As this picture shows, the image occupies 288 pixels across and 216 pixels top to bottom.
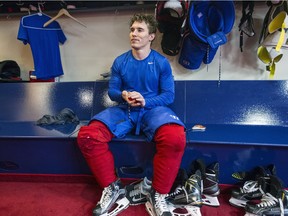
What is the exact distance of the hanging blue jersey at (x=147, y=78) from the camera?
4.49 ft

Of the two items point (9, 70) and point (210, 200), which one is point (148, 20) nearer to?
point (210, 200)

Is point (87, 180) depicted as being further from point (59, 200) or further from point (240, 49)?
point (240, 49)

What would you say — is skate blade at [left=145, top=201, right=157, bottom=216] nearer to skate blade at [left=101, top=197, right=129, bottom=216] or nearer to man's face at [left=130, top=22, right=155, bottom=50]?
skate blade at [left=101, top=197, right=129, bottom=216]

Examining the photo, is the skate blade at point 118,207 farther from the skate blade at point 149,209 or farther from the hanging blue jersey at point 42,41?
the hanging blue jersey at point 42,41

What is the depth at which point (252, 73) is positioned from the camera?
184 cm

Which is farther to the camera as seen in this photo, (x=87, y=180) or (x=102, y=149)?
(x=87, y=180)

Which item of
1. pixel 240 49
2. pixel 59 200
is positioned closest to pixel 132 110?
pixel 59 200

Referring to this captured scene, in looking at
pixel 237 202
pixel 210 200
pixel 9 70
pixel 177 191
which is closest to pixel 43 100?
pixel 9 70

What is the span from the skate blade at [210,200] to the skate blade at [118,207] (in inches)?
A: 17.4

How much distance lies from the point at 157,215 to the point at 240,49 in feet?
4.87

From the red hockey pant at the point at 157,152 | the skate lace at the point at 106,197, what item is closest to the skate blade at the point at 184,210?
the red hockey pant at the point at 157,152

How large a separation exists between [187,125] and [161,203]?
0.64 m

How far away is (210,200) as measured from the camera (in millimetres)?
1232

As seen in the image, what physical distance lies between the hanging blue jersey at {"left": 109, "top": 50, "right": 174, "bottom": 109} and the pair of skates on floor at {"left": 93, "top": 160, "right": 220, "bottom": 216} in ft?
1.57
